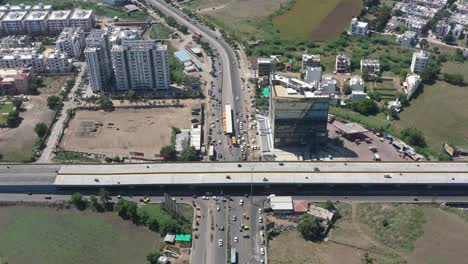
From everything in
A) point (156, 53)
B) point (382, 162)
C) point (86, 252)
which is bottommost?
point (86, 252)

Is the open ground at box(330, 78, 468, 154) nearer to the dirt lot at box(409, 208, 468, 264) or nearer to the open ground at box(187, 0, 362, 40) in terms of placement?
the dirt lot at box(409, 208, 468, 264)

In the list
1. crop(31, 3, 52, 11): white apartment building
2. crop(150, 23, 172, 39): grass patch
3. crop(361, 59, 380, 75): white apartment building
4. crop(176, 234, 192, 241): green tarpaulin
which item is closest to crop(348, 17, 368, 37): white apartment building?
crop(361, 59, 380, 75): white apartment building

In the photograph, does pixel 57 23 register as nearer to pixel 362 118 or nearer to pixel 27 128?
pixel 27 128

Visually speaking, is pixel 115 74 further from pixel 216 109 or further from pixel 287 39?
pixel 287 39

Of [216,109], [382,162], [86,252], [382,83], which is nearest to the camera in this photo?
[86,252]

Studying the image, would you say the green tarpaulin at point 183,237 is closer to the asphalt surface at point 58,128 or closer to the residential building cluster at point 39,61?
the asphalt surface at point 58,128

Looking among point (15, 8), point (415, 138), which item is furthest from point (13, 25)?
point (415, 138)

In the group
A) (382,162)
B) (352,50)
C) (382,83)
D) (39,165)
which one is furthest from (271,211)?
(352,50)
